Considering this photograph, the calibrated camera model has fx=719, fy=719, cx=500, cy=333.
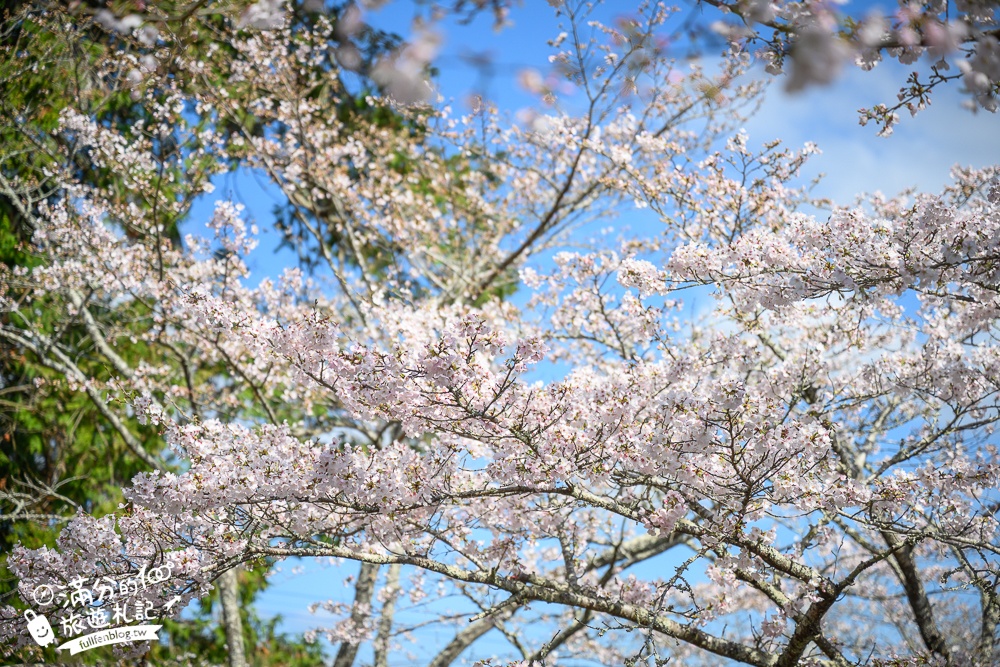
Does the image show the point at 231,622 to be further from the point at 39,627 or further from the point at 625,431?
the point at 625,431

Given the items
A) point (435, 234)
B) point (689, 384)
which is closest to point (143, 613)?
point (689, 384)

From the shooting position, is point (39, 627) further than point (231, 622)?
No

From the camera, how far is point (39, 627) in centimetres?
398

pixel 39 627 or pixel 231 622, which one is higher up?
pixel 231 622

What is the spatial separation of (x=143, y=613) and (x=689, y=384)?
3.19 m

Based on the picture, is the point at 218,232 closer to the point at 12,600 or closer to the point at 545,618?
the point at 12,600

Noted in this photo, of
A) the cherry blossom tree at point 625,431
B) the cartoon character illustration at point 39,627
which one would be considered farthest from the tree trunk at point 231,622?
the cartoon character illustration at point 39,627

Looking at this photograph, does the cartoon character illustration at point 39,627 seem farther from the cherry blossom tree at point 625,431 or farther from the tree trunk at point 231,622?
the tree trunk at point 231,622

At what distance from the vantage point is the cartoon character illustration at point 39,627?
386 cm

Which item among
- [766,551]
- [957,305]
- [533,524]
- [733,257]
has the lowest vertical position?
[766,551]

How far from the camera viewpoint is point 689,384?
411cm

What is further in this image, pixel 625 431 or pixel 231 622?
pixel 231 622

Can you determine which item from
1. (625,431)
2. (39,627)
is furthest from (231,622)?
(625,431)

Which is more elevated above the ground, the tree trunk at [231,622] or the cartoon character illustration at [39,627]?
the tree trunk at [231,622]
